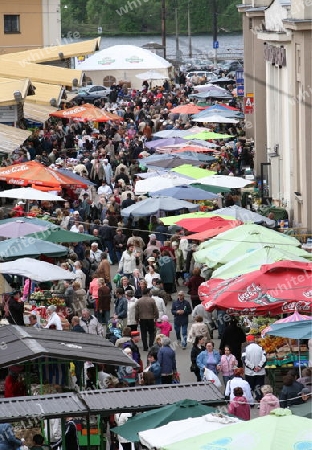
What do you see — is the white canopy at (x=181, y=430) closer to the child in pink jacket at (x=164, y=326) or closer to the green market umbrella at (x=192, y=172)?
the child in pink jacket at (x=164, y=326)

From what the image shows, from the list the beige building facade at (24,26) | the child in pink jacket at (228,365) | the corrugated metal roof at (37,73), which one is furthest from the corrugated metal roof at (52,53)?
the child in pink jacket at (228,365)

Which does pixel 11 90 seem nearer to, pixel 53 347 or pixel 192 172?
pixel 192 172

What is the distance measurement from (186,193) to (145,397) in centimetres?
1660

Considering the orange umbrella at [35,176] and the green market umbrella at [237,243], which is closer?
the green market umbrella at [237,243]

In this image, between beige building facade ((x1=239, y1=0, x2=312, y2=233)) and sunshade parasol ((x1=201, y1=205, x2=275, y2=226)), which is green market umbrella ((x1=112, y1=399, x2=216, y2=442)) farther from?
beige building facade ((x1=239, y1=0, x2=312, y2=233))

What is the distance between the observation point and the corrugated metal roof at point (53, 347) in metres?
18.2

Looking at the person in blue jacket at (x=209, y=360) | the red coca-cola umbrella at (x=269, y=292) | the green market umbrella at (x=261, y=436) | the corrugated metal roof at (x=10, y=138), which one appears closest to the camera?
the green market umbrella at (x=261, y=436)

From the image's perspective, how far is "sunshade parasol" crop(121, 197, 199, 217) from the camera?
102ft

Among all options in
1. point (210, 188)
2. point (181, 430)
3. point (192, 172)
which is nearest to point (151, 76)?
point (192, 172)

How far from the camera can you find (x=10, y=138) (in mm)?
40656

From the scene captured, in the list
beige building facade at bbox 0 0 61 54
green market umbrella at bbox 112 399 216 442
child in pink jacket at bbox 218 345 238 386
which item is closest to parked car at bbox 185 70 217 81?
beige building facade at bbox 0 0 61 54

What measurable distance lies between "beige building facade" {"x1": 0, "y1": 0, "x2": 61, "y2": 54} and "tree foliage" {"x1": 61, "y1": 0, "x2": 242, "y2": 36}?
187 feet

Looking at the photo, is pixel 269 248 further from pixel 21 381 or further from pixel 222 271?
pixel 21 381

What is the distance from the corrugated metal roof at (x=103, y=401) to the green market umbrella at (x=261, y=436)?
1.96m
